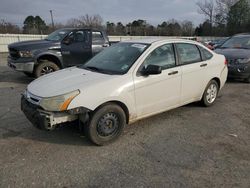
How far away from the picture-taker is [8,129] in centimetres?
459

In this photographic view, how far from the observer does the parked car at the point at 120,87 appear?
3687mm

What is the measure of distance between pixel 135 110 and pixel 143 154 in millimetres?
818

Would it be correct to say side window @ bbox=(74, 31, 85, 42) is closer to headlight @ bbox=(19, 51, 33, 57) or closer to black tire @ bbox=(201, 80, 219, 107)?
headlight @ bbox=(19, 51, 33, 57)

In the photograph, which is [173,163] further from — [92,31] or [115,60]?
[92,31]

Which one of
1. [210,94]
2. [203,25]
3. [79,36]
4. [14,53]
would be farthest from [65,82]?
[203,25]

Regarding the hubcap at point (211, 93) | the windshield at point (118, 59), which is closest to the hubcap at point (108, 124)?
the windshield at point (118, 59)

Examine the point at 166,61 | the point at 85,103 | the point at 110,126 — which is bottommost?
the point at 110,126

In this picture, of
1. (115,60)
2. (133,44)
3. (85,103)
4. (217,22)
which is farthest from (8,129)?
(217,22)

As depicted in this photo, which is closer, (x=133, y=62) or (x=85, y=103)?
(x=85, y=103)

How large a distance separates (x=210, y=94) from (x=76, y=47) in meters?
5.07

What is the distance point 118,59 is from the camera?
4645 mm

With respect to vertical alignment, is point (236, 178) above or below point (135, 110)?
below

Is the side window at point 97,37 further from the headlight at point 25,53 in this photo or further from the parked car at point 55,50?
the headlight at point 25,53

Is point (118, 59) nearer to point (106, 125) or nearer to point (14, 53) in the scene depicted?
point (106, 125)
